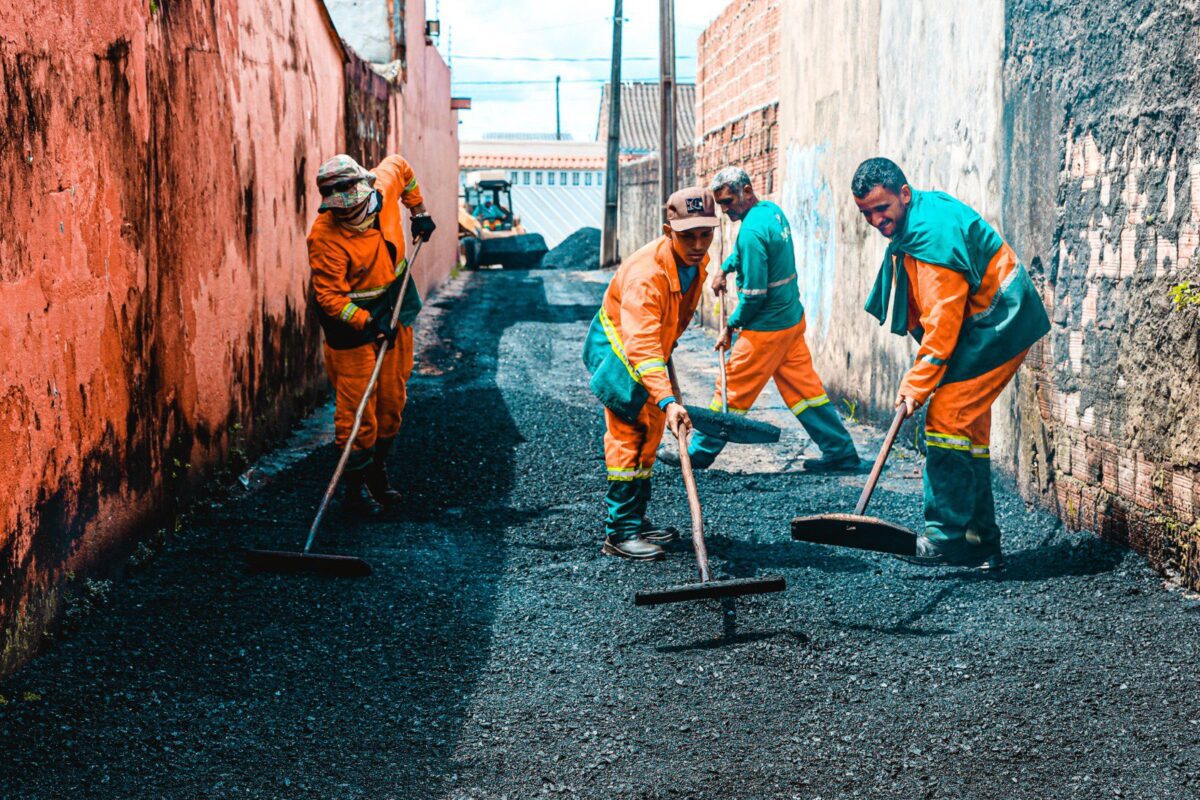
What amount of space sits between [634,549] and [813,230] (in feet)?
17.0

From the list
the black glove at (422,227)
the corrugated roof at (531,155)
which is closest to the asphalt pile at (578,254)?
the corrugated roof at (531,155)

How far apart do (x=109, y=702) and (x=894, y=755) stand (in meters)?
2.33

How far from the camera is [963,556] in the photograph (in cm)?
497

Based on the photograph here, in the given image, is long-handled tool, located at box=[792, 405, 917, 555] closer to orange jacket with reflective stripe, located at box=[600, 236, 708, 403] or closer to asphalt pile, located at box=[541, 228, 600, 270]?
orange jacket with reflective stripe, located at box=[600, 236, 708, 403]

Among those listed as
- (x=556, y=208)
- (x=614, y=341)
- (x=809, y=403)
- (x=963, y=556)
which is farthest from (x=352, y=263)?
(x=556, y=208)

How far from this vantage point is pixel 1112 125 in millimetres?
4863

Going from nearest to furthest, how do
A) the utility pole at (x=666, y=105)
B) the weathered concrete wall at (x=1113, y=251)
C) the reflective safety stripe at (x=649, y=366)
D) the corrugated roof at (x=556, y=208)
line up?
the weathered concrete wall at (x=1113, y=251) < the reflective safety stripe at (x=649, y=366) < the utility pole at (x=666, y=105) < the corrugated roof at (x=556, y=208)

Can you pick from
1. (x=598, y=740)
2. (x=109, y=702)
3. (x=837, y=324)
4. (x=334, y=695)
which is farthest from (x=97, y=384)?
(x=837, y=324)

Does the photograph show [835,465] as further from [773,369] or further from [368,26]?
[368,26]

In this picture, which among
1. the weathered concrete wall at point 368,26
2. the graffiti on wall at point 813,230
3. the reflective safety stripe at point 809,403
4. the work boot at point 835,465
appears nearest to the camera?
the work boot at point 835,465

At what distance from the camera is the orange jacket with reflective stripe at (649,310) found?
15.1 ft

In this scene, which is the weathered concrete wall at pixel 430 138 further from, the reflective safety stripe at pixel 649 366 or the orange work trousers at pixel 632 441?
the reflective safety stripe at pixel 649 366

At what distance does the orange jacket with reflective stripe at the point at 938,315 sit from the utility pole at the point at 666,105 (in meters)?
12.9

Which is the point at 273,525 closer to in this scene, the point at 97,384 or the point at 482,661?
the point at 97,384
